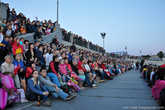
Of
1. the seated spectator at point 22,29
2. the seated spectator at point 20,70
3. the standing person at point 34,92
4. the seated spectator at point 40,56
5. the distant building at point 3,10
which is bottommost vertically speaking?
the standing person at point 34,92

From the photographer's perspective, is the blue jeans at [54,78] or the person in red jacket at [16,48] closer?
the blue jeans at [54,78]

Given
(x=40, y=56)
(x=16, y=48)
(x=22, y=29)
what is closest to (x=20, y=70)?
(x=16, y=48)

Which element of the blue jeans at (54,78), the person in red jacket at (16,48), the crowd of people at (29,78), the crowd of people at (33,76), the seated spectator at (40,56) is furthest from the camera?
the seated spectator at (40,56)

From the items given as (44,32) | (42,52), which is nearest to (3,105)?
(42,52)

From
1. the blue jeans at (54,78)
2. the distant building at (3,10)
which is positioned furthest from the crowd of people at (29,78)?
the distant building at (3,10)

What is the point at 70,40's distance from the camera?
22391 mm

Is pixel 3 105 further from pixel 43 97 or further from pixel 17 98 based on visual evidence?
pixel 43 97

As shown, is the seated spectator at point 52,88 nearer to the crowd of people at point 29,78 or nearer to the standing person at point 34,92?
the crowd of people at point 29,78

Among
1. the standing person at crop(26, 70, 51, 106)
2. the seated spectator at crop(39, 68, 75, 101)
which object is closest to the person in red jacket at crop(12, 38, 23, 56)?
the seated spectator at crop(39, 68, 75, 101)

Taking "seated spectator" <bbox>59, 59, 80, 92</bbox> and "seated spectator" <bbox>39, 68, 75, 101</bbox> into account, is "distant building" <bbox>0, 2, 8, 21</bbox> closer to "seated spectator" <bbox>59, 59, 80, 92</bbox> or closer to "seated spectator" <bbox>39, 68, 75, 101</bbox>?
"seated spectator" <bbox>59, 59, 80, 92</bbox>

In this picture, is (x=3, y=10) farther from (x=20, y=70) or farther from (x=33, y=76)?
(x=33, y=76)

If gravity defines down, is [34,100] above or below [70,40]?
below

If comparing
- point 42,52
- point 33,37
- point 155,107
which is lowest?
point 155,107

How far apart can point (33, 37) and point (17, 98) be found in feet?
25.6
